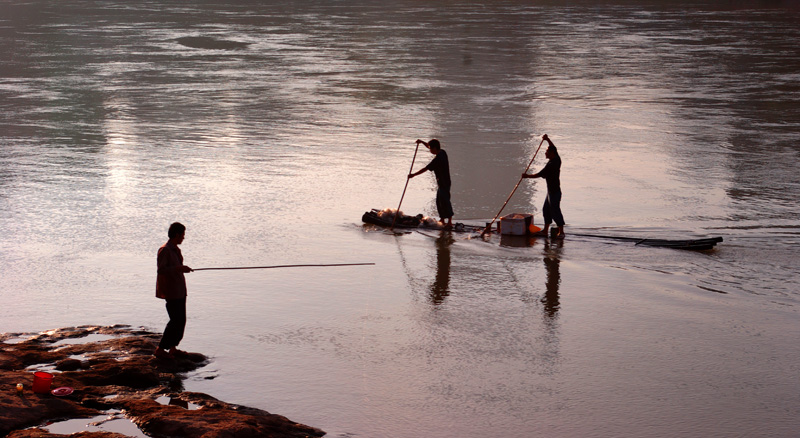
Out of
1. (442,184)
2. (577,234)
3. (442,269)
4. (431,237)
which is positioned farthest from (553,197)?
(442,269)

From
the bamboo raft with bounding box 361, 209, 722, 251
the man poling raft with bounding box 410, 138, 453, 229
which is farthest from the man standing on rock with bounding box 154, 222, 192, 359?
the man poling raft with bounding box 410, 138, 453, 229

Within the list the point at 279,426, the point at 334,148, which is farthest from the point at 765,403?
the point at 334,148

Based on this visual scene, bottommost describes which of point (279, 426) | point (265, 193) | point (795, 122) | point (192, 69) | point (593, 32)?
point (279, 426)

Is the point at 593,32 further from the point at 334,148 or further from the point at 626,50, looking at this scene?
the point at 334,148

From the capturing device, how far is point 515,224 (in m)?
14.7

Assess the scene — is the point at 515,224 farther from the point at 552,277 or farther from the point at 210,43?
the point at 210,43

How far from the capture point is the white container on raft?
579 inches

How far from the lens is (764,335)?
10.5 metres

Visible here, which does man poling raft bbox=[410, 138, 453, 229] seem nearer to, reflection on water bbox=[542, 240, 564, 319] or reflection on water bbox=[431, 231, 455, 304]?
reflection on water bbox=[431, 231, 455, 304]

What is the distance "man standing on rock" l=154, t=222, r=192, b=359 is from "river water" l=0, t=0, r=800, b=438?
45 centimetres

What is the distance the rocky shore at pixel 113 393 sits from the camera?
7.96 metres

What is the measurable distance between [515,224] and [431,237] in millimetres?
1238

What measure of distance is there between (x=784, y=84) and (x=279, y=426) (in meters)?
26.6

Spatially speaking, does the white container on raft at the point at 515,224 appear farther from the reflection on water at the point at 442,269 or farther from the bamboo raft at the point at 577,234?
the reflection on water at the point at 442,269
